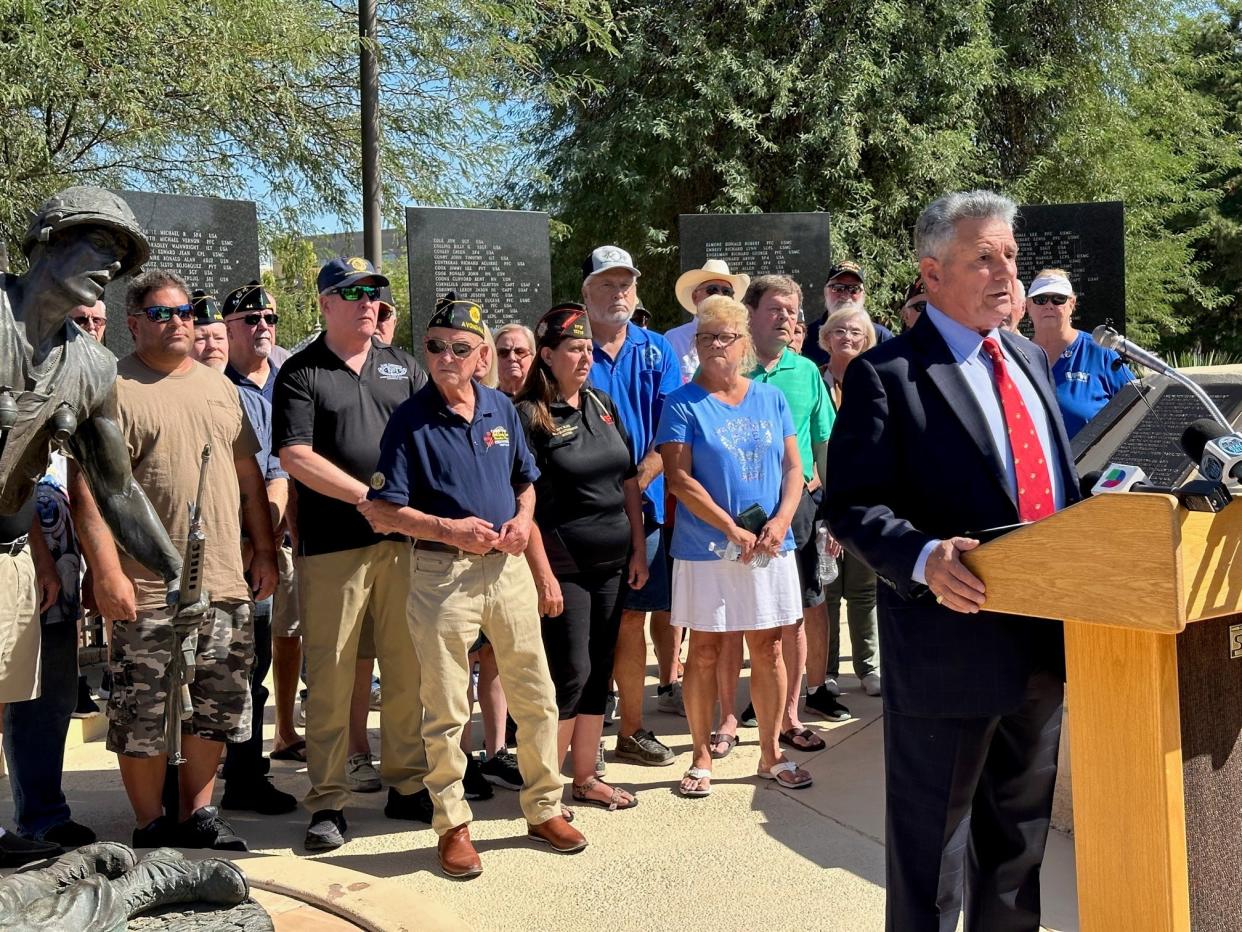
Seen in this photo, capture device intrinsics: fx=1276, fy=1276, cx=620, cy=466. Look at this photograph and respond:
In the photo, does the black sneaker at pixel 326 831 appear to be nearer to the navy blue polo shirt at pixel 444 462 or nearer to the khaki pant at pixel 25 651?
the khaki pant at pixel 25 651

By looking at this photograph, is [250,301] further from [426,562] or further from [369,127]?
[369,127]

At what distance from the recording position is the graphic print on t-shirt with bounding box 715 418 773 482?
5.59 metres

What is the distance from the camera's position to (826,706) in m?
6.64

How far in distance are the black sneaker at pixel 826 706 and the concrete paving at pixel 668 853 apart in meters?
0.44

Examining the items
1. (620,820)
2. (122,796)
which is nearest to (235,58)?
(122,796)

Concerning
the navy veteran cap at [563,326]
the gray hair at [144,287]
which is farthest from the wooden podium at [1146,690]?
the gray hair at [144,287]

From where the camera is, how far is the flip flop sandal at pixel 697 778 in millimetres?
5488

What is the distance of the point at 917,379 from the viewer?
3137mm

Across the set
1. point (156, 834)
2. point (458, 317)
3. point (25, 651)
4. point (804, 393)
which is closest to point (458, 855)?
point (156, 834)

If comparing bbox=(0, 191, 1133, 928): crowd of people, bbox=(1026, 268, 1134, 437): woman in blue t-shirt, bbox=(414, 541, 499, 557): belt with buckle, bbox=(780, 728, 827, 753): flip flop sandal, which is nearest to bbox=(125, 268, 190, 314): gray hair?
bbox=(0, 191, 1133, 928): crowd of people

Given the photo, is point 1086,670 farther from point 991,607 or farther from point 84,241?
point 84,241

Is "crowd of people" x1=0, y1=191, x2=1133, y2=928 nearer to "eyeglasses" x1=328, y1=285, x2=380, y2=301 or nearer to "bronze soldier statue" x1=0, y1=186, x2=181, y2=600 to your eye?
"eyeglasses" x1=328, y1=285, x2=380, y2=301

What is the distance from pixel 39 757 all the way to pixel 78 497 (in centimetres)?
124

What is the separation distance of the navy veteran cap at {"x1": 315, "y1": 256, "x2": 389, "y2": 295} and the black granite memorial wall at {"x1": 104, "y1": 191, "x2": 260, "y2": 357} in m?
2.70
